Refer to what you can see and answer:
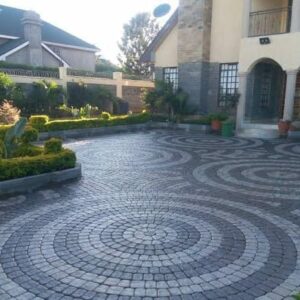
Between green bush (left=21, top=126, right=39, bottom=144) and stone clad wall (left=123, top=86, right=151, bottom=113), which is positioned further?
stone clad wall (left=123, top=86, right=151, bottom=113)

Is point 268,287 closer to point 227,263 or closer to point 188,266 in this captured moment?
point 227,263

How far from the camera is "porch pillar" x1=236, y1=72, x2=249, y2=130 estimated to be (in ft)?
56.8

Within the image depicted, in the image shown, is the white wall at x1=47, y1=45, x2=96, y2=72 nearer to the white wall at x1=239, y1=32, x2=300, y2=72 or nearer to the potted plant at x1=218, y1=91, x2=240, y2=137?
the potted plant at x1=218, y1=91, x2=240, y2=137

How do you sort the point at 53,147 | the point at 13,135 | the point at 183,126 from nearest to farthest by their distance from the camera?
the point at 13,135 → the point at 53,147 → the point at 183,126

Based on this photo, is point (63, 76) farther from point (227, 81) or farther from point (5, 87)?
point (227, 81)

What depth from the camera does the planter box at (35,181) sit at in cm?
713

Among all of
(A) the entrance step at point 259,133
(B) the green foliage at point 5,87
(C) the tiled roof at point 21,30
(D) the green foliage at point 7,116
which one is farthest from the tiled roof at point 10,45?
(A) the entrance step at point 259,133

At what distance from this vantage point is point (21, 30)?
103 ft

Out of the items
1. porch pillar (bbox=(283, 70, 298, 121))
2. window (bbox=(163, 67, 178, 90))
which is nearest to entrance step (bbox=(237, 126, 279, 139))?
porch pillar (bbox=(283, 70, 298, 121))

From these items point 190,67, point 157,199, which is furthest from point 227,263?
point 190,67

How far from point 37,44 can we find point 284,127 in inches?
894

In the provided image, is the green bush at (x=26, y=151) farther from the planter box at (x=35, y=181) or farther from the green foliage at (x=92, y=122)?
the green foliage at (x=92, y=122)

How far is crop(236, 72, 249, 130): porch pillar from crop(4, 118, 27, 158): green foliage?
11775 mm

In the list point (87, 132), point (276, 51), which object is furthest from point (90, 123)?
point (276, 51)
